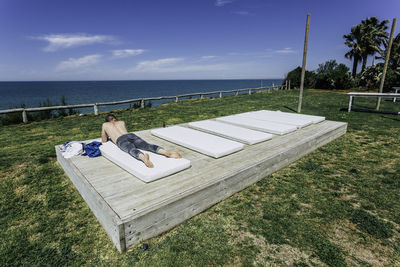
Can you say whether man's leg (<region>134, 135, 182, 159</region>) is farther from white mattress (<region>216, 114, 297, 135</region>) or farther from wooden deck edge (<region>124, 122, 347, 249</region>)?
white mattress (<region>216, 114, 297, 135</region>)

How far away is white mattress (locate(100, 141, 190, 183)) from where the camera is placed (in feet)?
10.7

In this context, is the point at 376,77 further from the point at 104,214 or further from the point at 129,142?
the point at 104,214

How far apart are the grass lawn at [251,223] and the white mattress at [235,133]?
957 millimetres

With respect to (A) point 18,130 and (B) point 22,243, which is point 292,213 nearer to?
(B) point 22,243

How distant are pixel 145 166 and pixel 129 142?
100cm

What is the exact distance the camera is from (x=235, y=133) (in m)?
5.68

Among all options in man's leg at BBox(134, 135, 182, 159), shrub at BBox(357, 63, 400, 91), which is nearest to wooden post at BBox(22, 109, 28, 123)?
man's leg at BBox(134, 135, 182, 159)

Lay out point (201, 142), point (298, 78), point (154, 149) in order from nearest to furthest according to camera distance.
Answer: point (154, 149) < point (201, 142) < point (298, 78)

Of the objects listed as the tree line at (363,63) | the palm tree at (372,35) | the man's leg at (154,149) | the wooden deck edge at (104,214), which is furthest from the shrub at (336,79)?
the wooden deck edge at (104,214)

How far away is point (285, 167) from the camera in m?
4.84

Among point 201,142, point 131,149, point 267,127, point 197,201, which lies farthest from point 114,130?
point 267,127

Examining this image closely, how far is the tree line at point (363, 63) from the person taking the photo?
79.5ft

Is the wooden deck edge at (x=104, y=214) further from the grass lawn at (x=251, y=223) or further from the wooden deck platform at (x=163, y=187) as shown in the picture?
the grass lawn at (x=251, y=223)

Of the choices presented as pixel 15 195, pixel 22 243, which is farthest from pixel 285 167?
pixel 15 195
